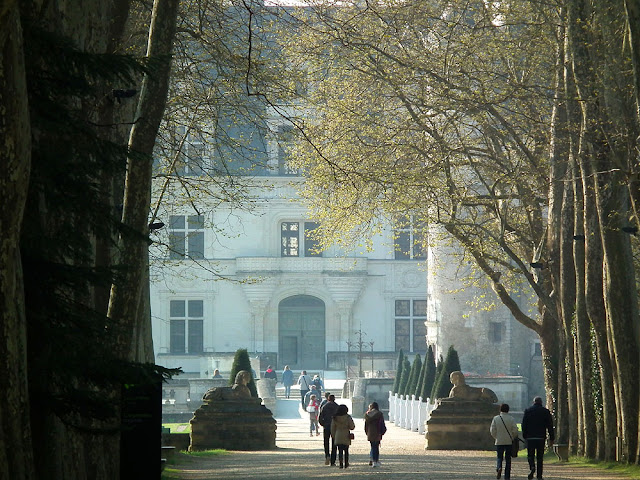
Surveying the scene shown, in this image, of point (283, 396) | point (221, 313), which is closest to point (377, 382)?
point (283, 396)

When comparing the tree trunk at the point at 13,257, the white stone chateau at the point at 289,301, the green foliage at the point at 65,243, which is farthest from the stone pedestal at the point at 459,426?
the white stone chateau at the point at 289,301

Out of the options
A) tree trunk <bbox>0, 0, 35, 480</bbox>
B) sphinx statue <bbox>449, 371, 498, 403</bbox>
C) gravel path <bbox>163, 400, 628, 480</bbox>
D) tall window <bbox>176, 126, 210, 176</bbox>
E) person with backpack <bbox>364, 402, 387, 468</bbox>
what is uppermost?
tall window <bbox>176, 126, 210, 176</bbox>

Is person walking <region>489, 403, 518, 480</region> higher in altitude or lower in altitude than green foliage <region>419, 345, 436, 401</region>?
lower

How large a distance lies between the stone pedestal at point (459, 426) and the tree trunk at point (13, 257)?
17.7 metres

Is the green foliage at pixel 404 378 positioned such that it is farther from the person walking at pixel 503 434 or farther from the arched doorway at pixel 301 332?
the person walking at pixel 503 434

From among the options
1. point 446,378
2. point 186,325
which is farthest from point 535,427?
point 186,325

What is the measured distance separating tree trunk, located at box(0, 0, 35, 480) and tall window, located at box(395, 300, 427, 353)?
156 feet

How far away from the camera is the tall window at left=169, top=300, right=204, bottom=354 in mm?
53844

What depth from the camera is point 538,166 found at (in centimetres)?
2169

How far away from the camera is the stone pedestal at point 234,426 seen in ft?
79.1

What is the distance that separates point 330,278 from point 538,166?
32451mm

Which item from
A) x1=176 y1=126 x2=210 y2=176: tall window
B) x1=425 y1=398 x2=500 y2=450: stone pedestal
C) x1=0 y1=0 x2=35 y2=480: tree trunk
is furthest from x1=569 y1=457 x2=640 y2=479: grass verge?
x1=0 y1=0 x2=35 y2=480: tree trunk

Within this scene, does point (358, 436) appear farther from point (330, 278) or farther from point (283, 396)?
point (330, 278)

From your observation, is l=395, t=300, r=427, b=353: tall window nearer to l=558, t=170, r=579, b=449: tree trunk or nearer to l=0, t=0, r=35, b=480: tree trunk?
l=558, t=170, r=579, b=449: tree trunk
